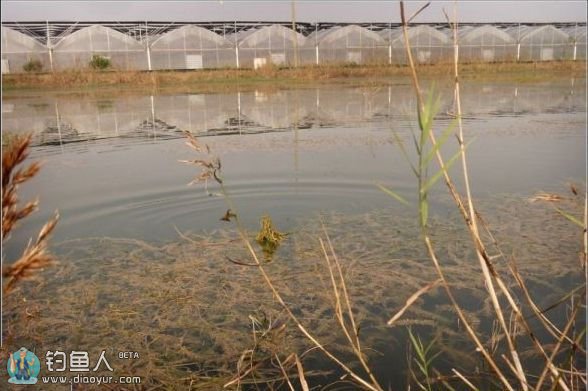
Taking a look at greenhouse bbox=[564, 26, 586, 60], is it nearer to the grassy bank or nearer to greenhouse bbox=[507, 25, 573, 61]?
greenhouse bbox=[507, 25, 573, 61]

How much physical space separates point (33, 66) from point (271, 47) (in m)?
8.95

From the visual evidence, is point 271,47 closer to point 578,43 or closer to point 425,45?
point 425,45

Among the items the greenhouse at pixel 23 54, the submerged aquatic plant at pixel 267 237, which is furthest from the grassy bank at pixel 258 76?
the submerged aquatic plant at pixel 267 237

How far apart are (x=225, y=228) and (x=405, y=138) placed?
3608 mm

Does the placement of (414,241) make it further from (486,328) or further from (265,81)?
(265,81)

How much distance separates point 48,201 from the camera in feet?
13.7

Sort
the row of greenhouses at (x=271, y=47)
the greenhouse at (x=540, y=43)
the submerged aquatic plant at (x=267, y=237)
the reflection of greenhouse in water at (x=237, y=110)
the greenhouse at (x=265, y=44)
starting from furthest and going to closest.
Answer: the greenhouse at (x=540, y=43), the greenhouse at (x=265, y=44), the row of greenhouses at (x=271, y=47), the reflection of greenhouse in water at (x=237, y=110), the submerged aquatic plant at (x=267, y=237)

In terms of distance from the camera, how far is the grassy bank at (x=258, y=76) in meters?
15.8

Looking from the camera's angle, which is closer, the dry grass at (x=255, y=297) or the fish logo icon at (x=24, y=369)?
the fish logo icon at (x=24, y=369)

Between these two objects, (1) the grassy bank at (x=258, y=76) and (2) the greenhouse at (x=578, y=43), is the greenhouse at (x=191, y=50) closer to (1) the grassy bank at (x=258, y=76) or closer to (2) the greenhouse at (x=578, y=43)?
(1) the grassy bank at (x=258, y=76)

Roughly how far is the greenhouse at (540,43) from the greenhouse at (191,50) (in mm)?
12908

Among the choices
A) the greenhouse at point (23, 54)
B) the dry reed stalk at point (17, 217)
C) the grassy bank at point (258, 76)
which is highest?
the greenhouse at point (23, 54)

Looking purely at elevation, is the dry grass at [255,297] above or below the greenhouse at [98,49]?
below

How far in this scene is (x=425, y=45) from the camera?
75.7 ft
